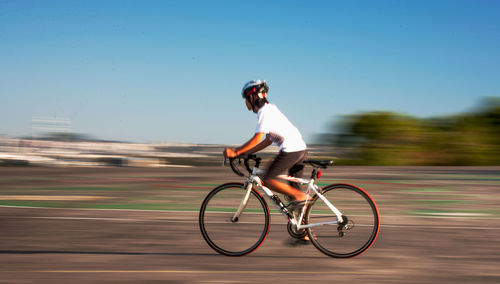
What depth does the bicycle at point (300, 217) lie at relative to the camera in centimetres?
621

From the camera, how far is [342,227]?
6246 millimetres

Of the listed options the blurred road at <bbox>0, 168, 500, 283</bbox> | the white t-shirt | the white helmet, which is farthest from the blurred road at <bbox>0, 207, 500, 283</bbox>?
the white helmet

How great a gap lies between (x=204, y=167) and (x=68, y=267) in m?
17.9

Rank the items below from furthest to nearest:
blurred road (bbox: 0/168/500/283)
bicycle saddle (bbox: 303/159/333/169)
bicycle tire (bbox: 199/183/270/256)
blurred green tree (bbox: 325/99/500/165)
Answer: blurred green tree (bbox: 325/99/500/165) < bicycle tire (bbox: 199/183/270/256) < bicycle saddle (bbox: 303/159/333/169) < blurred road (bbox: 0/168/500/283)

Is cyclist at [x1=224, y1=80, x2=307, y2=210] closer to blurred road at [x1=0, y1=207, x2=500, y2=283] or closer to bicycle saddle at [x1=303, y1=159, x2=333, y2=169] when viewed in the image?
bicycle saddle at [x1=303, y1=159, x2=333, y2=169]

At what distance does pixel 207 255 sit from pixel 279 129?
1640mm

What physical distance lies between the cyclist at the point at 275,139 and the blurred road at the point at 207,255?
70cm

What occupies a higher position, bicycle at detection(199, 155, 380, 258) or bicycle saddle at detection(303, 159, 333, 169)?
bicycle saddle at detection(303, 159, 333, 169)

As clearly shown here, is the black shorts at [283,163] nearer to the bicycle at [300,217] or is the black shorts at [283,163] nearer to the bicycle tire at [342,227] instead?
the bicycle at [300,217]

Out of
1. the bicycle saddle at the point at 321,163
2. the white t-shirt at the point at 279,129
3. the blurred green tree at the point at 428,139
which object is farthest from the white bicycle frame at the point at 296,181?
the blurred green tree at the point at 428,139

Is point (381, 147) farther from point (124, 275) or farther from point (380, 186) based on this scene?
point (124, 275)

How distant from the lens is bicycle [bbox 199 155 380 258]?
244 inches

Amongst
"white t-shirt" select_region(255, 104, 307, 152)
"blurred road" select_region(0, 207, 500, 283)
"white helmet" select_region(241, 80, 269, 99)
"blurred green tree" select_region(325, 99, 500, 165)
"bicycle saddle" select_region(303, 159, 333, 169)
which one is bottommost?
"blurred road" select_region(0, 207, 500, 283)

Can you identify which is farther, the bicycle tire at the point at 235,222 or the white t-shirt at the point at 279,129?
the bicycle tire at the point at 235,222
